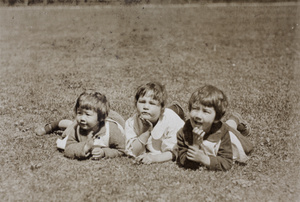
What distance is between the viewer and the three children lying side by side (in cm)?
428

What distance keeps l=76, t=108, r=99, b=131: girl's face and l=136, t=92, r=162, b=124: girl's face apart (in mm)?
611

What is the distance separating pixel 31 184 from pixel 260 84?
614cm

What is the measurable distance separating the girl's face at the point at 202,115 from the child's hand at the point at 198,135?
16 cm

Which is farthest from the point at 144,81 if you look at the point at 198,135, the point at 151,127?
the point at 198,135

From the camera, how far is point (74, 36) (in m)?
14.2

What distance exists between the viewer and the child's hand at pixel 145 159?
4547 mm

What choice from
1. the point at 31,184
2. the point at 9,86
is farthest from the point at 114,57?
the point at 31,184

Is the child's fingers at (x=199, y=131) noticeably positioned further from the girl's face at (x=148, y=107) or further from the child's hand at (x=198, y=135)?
the girl's face at (x=148, y=107)

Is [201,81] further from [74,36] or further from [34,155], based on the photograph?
[74,36]

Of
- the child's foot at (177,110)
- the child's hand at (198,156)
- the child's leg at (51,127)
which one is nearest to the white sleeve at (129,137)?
the child's foot at (177,110)

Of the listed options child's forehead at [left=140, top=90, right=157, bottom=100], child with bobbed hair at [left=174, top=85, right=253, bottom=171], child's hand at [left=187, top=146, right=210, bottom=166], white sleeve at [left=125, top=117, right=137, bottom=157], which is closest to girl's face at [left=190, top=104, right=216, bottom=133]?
child with bobbed hair at [left=174, top=85, right=253, bottom=171]

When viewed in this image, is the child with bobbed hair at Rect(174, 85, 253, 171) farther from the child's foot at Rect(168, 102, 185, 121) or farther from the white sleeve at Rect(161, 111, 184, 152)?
the child's foot at Rect(168, 102, 185, 121)

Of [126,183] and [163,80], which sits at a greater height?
[163,80]

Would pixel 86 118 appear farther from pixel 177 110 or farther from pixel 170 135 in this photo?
pixel 177 110
